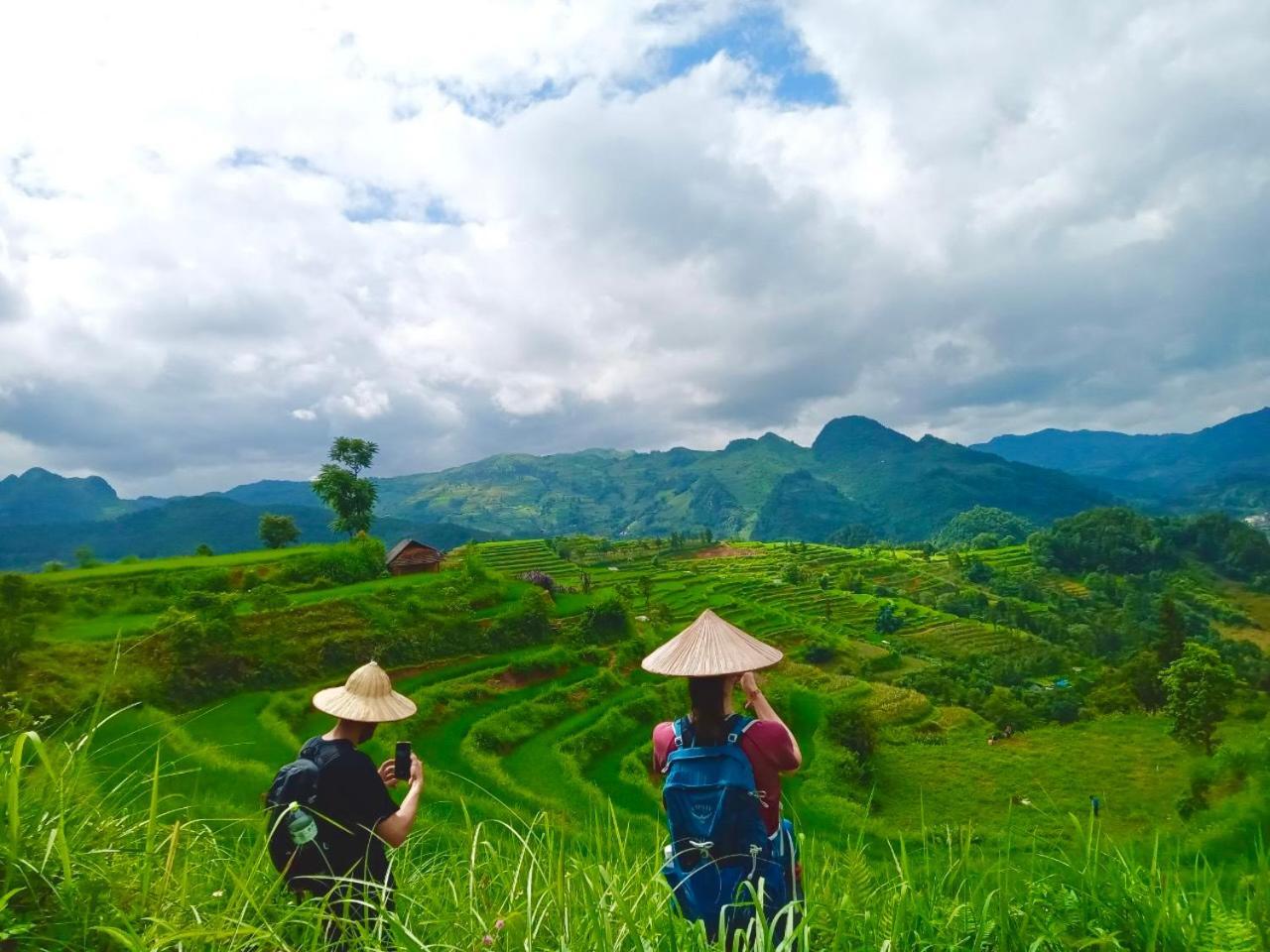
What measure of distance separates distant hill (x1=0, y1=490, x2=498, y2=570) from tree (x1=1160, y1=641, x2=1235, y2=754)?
132 m

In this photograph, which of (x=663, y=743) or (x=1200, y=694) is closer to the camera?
(x=663, y=743)

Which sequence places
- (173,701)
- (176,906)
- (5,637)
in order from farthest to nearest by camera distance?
(173,701)
(5,637)
(176,906)

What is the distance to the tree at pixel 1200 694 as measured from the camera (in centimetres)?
2872

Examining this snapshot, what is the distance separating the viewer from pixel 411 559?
122 ft

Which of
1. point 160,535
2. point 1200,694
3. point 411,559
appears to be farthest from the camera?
point 160,535

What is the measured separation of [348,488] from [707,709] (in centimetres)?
4660

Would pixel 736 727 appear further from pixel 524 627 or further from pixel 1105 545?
pixel 1105 545

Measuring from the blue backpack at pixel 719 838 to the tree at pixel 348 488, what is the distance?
4467 centimetres

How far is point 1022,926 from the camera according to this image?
161cm

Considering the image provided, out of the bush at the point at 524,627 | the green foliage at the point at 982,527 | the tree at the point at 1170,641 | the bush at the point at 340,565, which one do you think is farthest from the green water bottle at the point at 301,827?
the green foliage at the point at 982,527

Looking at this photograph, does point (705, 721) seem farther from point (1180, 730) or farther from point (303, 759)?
point (1180, 730)

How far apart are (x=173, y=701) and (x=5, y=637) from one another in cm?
541

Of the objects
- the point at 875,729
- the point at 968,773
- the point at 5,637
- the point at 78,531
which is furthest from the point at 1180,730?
the point at 78,531

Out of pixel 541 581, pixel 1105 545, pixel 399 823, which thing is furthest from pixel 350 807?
pixel 1105 545
